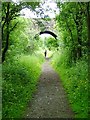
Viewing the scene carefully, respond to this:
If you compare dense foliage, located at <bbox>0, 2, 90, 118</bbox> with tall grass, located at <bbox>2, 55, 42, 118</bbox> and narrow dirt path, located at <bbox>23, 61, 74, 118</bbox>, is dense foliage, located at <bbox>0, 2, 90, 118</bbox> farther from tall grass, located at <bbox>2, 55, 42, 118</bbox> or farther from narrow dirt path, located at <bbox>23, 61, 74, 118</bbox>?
narrow dirt path, located at <bbox>23, 61, 74, 118</bbox>

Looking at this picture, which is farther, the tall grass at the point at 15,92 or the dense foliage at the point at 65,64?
the dense foliage at the point at 65,64

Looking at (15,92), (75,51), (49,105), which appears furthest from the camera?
(75,51)

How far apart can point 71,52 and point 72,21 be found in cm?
284

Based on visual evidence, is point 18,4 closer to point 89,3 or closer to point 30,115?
point 89,3

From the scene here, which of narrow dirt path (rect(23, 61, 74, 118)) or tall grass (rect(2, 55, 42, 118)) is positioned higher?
tall grass (rect(2, 55, 42, 118))

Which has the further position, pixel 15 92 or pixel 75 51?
pixel 75 51

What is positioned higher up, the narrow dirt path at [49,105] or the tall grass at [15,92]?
the tall grass at [15,92]

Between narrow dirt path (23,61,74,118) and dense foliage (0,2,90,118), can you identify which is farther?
dense foliage (0,2,90,118)

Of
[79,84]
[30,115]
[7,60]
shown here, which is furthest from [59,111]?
[7,60]

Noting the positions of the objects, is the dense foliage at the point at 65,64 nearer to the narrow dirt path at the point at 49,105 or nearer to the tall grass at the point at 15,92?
the tall grass at the point at 15,92

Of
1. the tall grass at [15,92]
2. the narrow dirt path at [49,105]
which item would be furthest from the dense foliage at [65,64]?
the narrow dirt path at [49,105]

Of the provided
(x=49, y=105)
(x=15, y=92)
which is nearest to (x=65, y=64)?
(x=15, y=92)

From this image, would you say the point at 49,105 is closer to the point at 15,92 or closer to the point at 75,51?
the point at 15,92

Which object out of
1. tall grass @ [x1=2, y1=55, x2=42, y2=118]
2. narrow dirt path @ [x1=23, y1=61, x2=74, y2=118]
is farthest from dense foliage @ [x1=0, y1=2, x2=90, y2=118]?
narrow dirt path @ [x1=23, y1=61, x2=74, y2=118]
